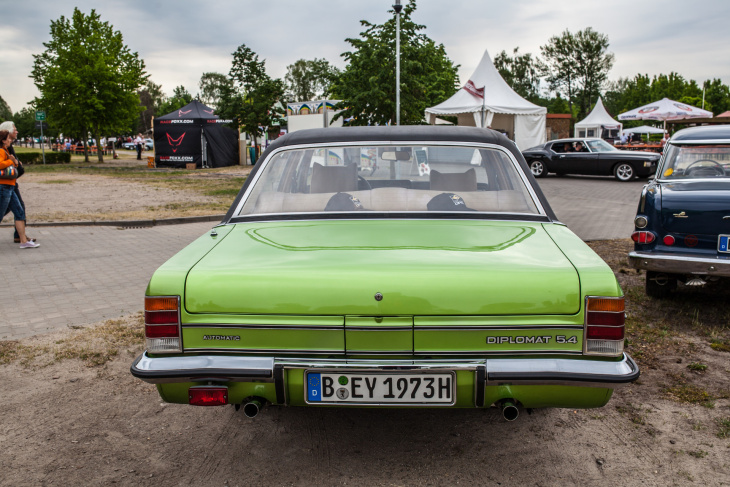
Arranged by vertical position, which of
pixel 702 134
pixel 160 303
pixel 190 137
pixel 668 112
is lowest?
pixel 160 303

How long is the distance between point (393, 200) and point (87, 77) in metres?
37.0

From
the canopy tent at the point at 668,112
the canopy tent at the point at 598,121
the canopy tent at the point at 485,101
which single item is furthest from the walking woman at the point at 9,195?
the canopy tent at the point at 598,121

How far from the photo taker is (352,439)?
124 inches

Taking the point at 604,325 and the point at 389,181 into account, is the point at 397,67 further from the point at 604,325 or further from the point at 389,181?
the point at 604,325

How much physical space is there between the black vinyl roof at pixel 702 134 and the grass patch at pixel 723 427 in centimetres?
368

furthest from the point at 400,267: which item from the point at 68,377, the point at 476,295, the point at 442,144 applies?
the point at 68,377

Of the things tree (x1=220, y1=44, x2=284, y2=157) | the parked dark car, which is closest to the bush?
tree (x1=220, y1=44, x2=284, y2=157)

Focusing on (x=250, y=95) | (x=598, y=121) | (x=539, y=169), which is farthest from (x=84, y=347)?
(x=598, y=121)

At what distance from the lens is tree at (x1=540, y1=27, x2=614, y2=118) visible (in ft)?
264

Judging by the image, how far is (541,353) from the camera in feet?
8.09

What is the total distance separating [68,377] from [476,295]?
304 centimetres

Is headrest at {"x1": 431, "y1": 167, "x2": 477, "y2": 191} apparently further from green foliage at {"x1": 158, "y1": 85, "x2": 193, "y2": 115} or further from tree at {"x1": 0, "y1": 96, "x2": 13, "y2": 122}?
tree at {"x1": 0, "y1": 96, "x2": 13, "y2": 122}

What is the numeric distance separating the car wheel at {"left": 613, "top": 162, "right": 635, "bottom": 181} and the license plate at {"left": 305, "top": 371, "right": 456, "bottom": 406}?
20.4 m

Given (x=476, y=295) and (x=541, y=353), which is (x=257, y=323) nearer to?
(x=476, y=295)
